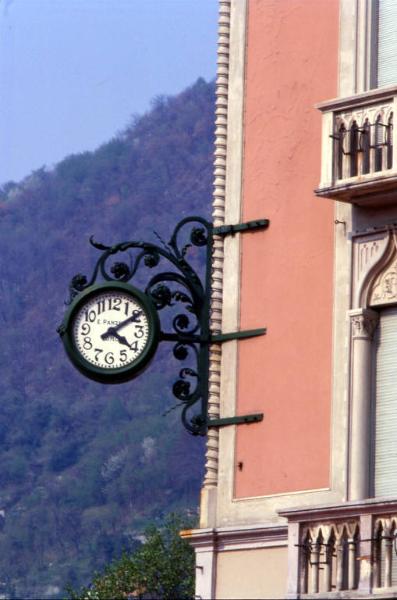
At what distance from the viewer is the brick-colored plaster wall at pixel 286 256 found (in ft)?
72.3

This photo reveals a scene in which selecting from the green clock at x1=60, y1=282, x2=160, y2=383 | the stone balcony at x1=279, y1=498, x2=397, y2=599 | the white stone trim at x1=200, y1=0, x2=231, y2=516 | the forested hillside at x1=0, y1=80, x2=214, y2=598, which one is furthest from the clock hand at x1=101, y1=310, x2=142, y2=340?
the forested hillside at x1=0, y1=80, x2=214, y2=598

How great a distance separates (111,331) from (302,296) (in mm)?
2005

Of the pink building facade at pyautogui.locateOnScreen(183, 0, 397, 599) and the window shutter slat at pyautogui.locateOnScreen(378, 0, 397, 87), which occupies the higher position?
the window shutter slat at pyautogui.locateOnScreen(378, 0, 397, 87)

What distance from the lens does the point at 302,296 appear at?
22.4 m

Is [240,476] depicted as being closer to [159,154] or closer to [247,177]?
[247,177]

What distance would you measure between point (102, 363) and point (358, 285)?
2.79 meters

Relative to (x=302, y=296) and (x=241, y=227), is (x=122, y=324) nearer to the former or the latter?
(x=241, y=227)

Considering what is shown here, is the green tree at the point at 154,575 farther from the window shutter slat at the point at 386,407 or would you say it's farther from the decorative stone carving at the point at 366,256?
the window shutter slat at the point at 386,407

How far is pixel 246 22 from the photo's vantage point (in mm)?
23938

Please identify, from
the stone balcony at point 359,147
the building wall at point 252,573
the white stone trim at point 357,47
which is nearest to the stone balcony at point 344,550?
the building wall at point 252,573

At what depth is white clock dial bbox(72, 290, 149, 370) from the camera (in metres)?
22.7

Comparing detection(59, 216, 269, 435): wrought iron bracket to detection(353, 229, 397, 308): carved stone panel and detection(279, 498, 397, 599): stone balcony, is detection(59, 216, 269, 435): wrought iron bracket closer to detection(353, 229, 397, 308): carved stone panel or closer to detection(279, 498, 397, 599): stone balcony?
detection(353, 229, 397, 308): carved stone panel

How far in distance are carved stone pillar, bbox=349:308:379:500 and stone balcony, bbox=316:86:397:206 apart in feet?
3.93

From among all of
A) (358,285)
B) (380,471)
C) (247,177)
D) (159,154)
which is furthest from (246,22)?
(159,154)
